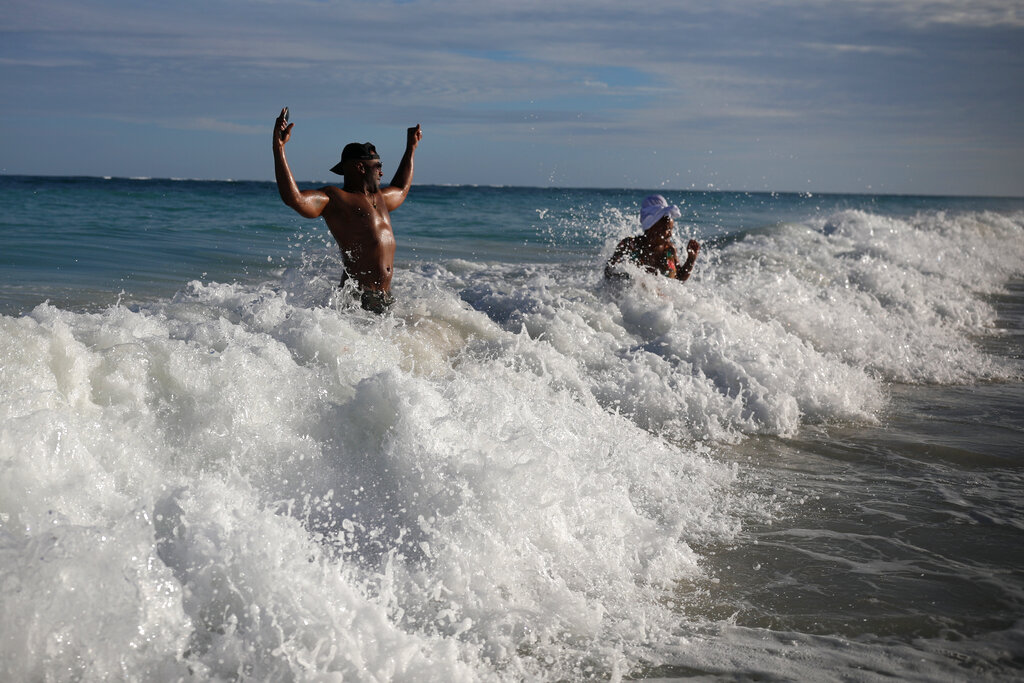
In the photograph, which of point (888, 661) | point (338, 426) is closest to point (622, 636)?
point (888, 661)

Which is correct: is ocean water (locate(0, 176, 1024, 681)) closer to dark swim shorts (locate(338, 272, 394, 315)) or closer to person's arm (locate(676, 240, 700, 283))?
dark swim shorts (locate(338, 272, 394, 315))

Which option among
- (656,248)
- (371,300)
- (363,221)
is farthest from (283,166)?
(656,248)

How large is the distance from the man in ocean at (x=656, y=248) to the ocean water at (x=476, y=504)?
1328 millimetres

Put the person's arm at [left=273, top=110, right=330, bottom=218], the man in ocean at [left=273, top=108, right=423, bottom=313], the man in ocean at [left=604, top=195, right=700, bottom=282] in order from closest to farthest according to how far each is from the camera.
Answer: the person's arm at [left=273, top=110, right=330, bottom=218], the man in ocean at [left=273, top=108, right=423, bottom=313], the man in ocean at [left=604, top=195, right=700, bottom=282]

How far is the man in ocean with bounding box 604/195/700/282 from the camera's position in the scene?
780 centimetres

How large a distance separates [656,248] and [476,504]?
502cm

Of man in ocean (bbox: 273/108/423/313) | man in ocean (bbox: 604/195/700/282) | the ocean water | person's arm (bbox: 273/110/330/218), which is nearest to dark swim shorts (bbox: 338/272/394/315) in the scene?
man in ocean (bbox: 273/108/423/313)

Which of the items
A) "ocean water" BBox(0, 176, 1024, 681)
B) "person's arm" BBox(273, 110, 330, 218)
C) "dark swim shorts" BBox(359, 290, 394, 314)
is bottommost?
"ocean water" BBox(0, 176, 1024, 681)

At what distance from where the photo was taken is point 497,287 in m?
8.07

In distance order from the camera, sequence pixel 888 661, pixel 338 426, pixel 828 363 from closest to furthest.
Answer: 1. pixel 888 661
2. pixel 338 426
3. pixel 828 363

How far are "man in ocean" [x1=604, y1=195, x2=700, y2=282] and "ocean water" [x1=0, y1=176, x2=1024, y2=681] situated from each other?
1328mm

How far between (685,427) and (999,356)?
4.46m

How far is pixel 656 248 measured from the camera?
7883 mm

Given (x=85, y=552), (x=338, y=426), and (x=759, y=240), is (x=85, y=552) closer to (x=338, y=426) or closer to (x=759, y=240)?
(x=338, y=426)
